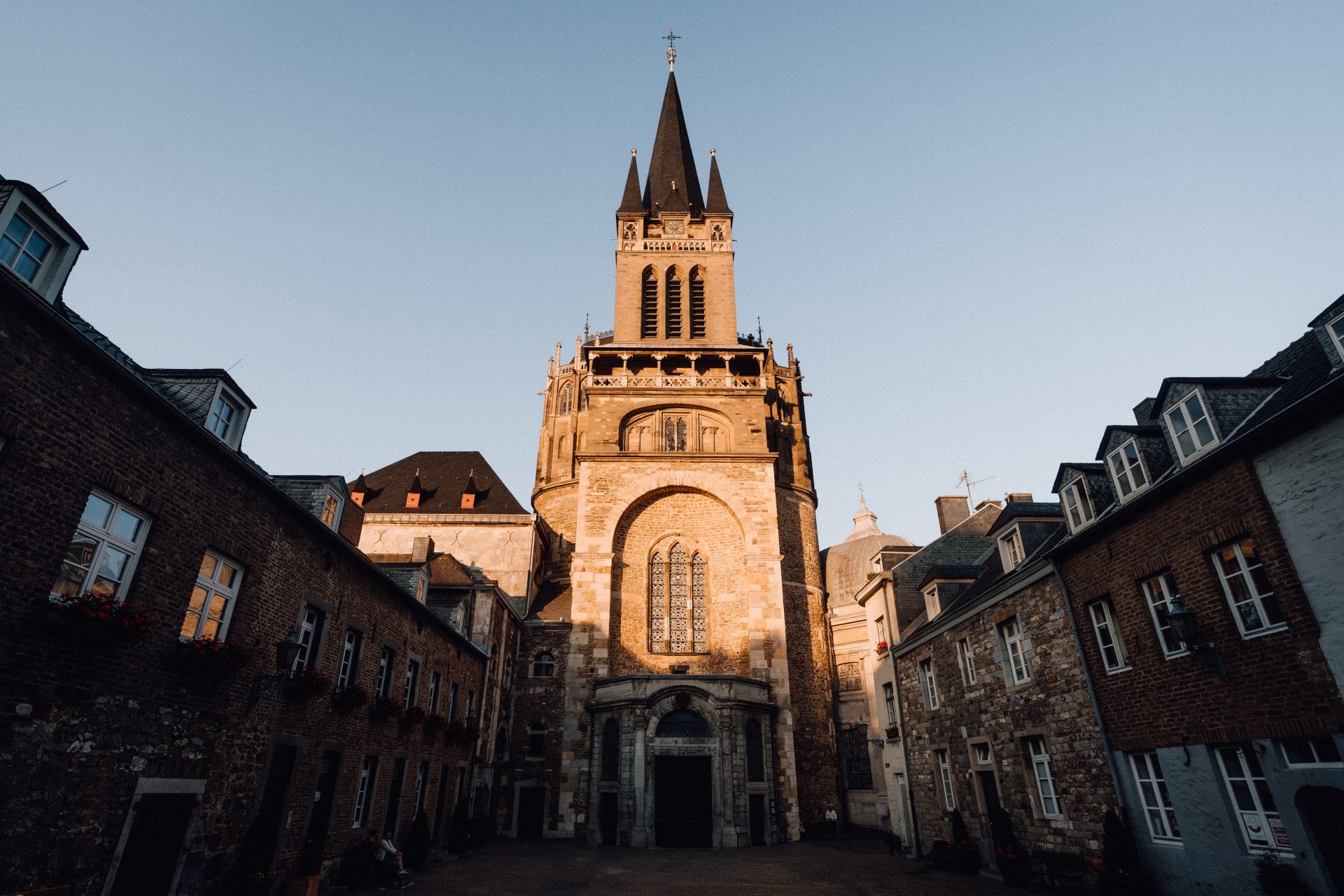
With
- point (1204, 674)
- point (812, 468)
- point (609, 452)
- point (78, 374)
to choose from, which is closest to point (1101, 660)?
point (1204, 674)

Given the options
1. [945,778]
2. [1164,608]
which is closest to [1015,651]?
[1164,608]

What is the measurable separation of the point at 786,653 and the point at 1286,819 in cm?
1784

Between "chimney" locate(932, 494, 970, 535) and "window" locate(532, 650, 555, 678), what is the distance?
1647 centimetres

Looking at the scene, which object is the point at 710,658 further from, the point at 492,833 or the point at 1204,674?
the point at 1204,674

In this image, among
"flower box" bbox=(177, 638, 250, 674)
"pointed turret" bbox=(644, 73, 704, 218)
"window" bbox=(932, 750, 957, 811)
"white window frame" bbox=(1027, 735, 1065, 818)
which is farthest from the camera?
"pointed turret" bbox=(644, 73, 704, 218)

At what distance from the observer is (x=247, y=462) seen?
1066 cm

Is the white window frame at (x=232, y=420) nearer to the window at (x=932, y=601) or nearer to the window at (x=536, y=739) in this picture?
the window at (x=932, y=601)

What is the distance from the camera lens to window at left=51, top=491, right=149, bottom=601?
7.71 metres

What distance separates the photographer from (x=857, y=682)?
32.9 m

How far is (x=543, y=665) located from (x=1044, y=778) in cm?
1861

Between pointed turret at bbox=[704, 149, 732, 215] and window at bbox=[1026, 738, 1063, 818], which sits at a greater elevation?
pointed turret at bbox=[704, 149, 732, 215]

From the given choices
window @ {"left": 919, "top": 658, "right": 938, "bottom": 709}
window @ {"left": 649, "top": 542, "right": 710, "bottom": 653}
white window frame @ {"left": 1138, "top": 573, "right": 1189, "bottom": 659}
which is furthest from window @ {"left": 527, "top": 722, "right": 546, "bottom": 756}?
white window frame @ {"left": 1138, "top": 573, "right": 1189, "bottom": 659}

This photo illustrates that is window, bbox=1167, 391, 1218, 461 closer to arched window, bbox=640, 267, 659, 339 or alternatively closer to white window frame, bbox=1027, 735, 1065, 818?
white window frame, bbox=1027, 735, 1065, 818

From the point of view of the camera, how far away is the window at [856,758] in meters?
30.3
